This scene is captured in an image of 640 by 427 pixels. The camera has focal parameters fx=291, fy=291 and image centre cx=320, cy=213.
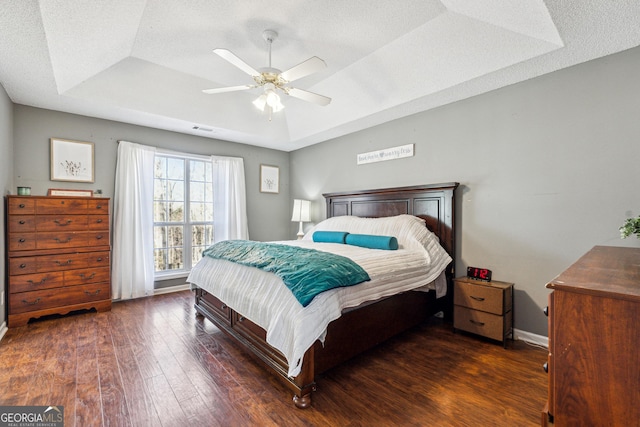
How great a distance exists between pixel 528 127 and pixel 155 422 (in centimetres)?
372

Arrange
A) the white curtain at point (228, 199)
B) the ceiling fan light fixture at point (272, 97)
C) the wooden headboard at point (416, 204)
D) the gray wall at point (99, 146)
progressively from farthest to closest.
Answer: the white curtain at point (228, 199)
the gray wall at point (99, 146)
the wooden headboard at point (416, 204)
the ceiling fan light fixture at point (272, 97)

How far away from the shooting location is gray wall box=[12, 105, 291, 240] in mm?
3441

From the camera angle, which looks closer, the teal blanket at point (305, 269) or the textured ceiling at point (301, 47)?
the teal blanket at point (305, 269)

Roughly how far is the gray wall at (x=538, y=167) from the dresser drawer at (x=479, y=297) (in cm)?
39

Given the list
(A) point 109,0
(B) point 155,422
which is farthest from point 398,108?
(B) point 155,422

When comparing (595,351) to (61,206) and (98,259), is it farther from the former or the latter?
(61,206)

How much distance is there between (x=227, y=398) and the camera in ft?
6.15

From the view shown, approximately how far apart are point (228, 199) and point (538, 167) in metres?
4.23

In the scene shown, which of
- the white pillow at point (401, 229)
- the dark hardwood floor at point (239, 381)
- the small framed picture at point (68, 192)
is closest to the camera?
the dark hardwood floor at point (239, 381)

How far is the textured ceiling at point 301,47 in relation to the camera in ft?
6.85

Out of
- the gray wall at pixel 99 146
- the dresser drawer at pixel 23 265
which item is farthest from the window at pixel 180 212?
the dresser drawer at pixel 23 265

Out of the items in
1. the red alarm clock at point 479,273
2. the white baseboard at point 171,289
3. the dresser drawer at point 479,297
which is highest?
the red alarm clock at point 479,273

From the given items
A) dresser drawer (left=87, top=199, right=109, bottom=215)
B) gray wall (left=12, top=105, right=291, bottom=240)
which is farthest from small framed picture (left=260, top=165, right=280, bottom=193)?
dresser drawer (left=87, top=199, right=109, bottom=215)

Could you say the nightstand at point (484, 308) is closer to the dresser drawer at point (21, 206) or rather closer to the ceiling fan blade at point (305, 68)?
the ceiling fan blade at point (305, 68)
